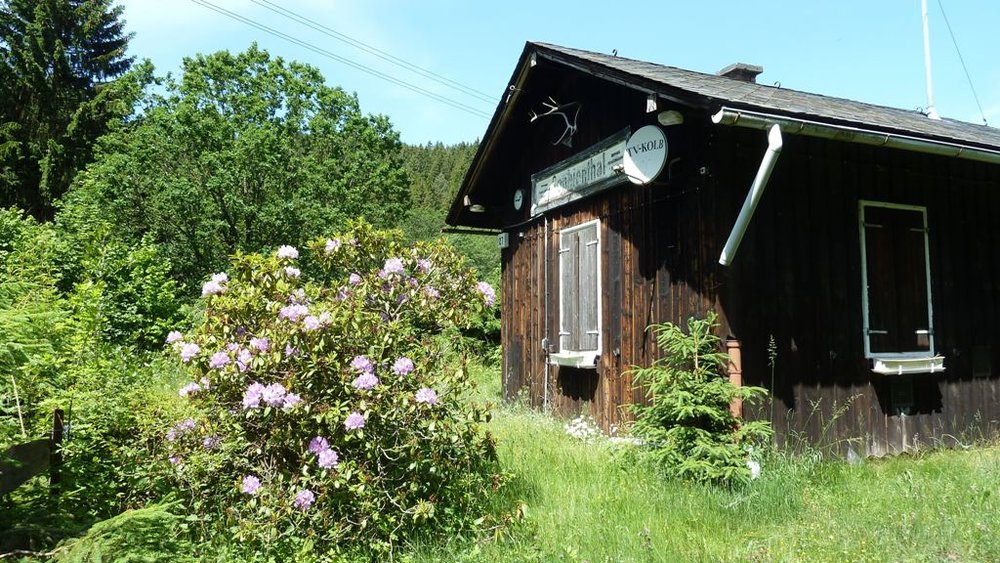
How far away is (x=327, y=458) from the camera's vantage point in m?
3.46

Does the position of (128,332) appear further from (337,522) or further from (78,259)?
(337,522)

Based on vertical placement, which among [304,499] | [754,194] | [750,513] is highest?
[754,194]

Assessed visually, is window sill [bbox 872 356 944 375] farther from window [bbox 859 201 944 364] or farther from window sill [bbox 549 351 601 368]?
window sill [bbox 549 351 601 368]

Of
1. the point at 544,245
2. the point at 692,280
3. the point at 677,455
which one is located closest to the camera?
the point at 677,455

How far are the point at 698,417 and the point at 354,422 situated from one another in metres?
2.87

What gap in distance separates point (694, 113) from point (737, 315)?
71.4 inches

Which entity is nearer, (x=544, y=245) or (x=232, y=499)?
(x=232, y=499)

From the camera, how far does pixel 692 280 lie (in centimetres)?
588

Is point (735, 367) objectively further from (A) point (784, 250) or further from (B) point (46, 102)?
(B) point (46, 102)

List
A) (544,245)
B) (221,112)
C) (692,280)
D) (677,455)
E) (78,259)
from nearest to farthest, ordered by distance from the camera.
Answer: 1. (677,455)
2. (692,280)
3. (544,245)
4. (78,259)
5. (221,112)

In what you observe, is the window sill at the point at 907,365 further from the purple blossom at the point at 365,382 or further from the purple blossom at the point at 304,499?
the purple blossom at the point at 304,499

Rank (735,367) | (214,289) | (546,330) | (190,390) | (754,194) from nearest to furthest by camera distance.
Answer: (190,390)
(214,289)
(754,194)
(735,367)
(546,330)

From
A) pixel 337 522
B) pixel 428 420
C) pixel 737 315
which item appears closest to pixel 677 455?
pixel 737 315

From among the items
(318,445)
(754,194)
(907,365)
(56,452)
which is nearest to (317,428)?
(318,445)
